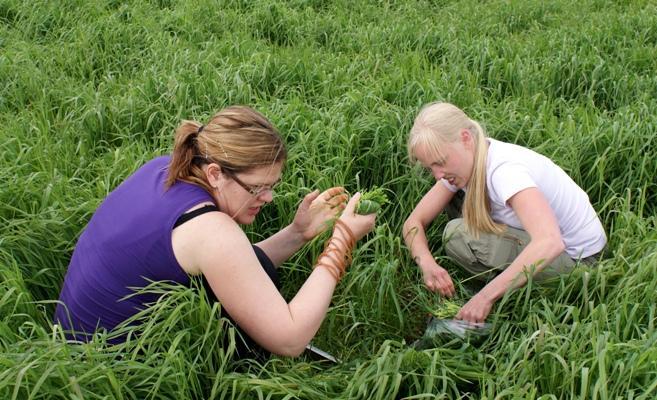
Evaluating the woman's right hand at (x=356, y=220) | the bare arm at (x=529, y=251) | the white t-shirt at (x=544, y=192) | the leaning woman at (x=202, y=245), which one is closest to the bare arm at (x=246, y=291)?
the leaning woman at (x=202, y=245)

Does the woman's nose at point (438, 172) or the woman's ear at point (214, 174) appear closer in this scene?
the woman's ear at point (214, 174)

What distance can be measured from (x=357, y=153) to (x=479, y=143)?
966 mm

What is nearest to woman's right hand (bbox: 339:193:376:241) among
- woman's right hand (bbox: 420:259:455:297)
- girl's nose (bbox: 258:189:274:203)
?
girl's nose (bbox: 258:189:274:203)

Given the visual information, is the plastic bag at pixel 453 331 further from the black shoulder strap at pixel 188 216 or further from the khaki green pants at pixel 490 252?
the black shoulder strap at pixel 188 216

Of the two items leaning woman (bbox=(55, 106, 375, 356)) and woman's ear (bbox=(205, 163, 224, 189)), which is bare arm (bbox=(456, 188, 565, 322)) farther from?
woman's ear (bbox=(205, 163, 224, 189))

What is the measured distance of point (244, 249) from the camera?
191 cm

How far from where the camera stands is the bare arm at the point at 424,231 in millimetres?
2680

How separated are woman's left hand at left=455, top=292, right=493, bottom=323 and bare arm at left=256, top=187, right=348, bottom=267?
1.98ft

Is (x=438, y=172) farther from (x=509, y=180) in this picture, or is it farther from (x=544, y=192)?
(x=544, y=192)

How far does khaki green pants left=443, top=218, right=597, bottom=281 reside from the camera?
2.58 m

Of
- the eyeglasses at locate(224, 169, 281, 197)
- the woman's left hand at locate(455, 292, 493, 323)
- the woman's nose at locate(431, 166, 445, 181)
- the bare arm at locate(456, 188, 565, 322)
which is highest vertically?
the eyeglasses at locate(224, 169, 281, 197)

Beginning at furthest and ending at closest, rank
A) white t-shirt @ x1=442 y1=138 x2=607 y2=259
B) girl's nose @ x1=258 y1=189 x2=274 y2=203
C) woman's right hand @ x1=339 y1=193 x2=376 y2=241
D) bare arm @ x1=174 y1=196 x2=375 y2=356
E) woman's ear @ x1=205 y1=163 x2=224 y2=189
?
white t-shirt @ x1=442 y1=138 x2=607 y2=259 → woman's right hand @ x1=339 y1=193 x2=376 y2=241 → girl's nose @ x1=258 y1=189 x2=274 y2=203 → woman's ear @ x1=205 y1=163 x2=224 y2=189 → bare arm @ x1=174 y1=196 x2=375 y2=356

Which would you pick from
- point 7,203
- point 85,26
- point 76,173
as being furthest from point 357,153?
point 85,26

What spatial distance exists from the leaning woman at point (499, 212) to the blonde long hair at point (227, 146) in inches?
29.0
